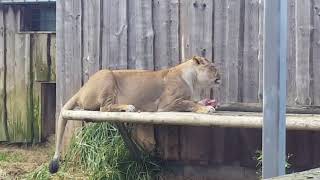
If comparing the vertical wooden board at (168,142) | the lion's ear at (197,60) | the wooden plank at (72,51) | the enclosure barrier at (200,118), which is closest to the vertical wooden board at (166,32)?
the lion's ear at (197,60)

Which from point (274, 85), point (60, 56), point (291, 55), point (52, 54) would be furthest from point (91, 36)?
point (274, 85)

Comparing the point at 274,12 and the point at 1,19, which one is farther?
the point at 1,19

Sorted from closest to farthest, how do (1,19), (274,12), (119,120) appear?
(274,12) < (119,120) < (1,19)

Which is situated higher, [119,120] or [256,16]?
[256,16]

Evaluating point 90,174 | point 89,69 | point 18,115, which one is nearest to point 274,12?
point 90,174

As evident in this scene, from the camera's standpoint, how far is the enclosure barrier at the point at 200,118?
386 cm

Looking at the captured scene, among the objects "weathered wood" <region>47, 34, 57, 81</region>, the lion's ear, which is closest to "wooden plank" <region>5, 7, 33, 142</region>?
"weathered wood" <region>47, 34, 57, 81</region>

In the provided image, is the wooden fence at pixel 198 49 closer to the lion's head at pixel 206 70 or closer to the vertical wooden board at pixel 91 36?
the vertical wooden board at pixel 91 36

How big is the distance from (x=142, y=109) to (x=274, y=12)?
3476mm

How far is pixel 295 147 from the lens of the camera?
5086mm

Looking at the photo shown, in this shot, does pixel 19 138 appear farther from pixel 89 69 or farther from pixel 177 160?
pixel 177 160

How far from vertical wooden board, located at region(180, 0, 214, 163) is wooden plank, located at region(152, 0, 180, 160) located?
0.07m

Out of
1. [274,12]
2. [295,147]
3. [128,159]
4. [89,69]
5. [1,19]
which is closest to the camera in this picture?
[274,12]

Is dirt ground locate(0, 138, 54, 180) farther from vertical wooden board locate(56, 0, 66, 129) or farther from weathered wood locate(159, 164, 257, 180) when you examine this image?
weathered wood locate(159, 164, 257, 180)
